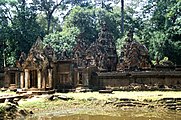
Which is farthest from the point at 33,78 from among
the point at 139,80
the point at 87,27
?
the point at 87,27

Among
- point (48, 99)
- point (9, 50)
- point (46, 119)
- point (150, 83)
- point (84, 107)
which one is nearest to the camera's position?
point (46, 119)

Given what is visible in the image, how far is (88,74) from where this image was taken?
3581cm

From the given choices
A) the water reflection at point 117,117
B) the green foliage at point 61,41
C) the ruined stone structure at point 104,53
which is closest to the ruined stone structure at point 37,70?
the ruined stone structure at point 104,53

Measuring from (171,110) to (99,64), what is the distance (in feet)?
75.1

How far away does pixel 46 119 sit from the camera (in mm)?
17000

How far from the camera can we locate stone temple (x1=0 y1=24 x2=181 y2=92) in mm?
32041

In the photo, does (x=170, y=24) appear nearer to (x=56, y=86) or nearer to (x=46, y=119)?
(x=56, y=86)

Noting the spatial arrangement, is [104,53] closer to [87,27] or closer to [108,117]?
[87,27]

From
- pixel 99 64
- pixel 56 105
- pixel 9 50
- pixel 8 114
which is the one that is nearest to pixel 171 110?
pixel 56 105

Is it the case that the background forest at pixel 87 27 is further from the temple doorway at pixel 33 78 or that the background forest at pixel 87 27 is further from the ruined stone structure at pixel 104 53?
the temple doorway at pixel 33 78

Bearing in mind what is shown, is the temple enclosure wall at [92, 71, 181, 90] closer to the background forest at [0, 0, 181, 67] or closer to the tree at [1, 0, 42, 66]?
the background forest at [0, 0, 181, 67]

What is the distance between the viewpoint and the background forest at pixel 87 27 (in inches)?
1708

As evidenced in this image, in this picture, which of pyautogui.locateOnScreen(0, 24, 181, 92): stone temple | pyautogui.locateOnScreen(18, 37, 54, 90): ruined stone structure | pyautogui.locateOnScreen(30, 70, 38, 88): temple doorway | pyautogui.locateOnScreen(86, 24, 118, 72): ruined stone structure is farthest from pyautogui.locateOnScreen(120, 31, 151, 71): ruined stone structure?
pyautogui.locateOnScreen(30, 70, 38, 88): temple doorway

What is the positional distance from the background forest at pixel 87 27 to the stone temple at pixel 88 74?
518cm
